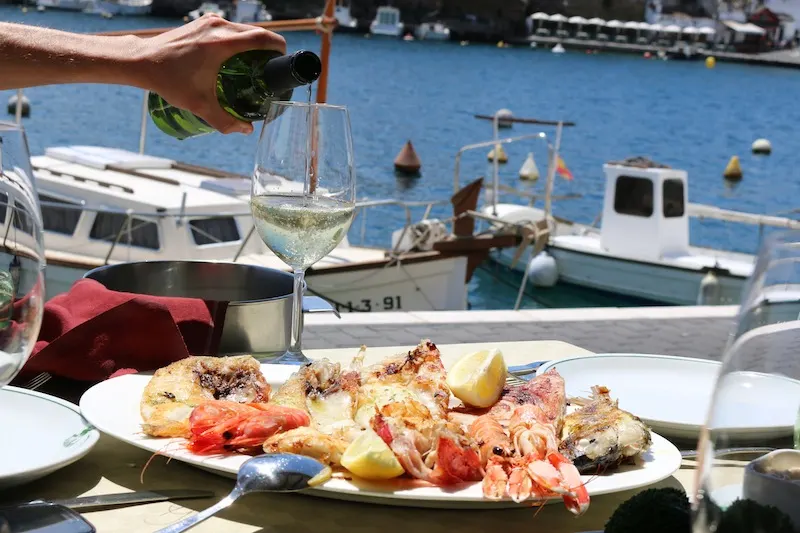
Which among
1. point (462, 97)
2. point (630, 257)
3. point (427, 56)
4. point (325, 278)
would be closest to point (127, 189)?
point (325, 278)

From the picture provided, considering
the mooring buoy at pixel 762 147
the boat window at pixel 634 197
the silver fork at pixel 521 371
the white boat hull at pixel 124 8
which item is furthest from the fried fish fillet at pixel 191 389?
the white boat hull at pixel 124 8

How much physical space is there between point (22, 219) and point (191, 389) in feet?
1.28

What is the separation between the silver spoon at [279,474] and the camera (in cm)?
97

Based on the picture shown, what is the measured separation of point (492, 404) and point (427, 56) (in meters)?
80.8

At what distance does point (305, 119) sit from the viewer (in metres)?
1.45

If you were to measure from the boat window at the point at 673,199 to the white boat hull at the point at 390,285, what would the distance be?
3516mm

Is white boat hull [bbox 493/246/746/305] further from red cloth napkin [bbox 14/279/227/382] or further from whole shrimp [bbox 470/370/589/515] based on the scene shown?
whole shrimp [bbox 470/370/589/515]

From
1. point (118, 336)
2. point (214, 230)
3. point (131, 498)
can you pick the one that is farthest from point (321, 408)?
point (214, 230)

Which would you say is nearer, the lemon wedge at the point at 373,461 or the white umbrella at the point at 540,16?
the lemon wedge at the point at 373,461

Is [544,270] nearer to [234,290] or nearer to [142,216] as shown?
[142,216]

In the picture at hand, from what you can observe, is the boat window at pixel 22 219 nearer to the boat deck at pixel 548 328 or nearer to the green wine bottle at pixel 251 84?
the green wine bottle at pixel 251 84

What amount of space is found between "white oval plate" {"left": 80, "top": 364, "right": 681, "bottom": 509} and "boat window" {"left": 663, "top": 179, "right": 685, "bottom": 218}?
537 inches

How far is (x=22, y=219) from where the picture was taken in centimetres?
87

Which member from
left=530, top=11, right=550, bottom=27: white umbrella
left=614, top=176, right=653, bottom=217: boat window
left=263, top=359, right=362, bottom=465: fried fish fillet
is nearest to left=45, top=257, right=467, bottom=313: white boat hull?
left=614, top=176, right=653, bottom=217: boat window
